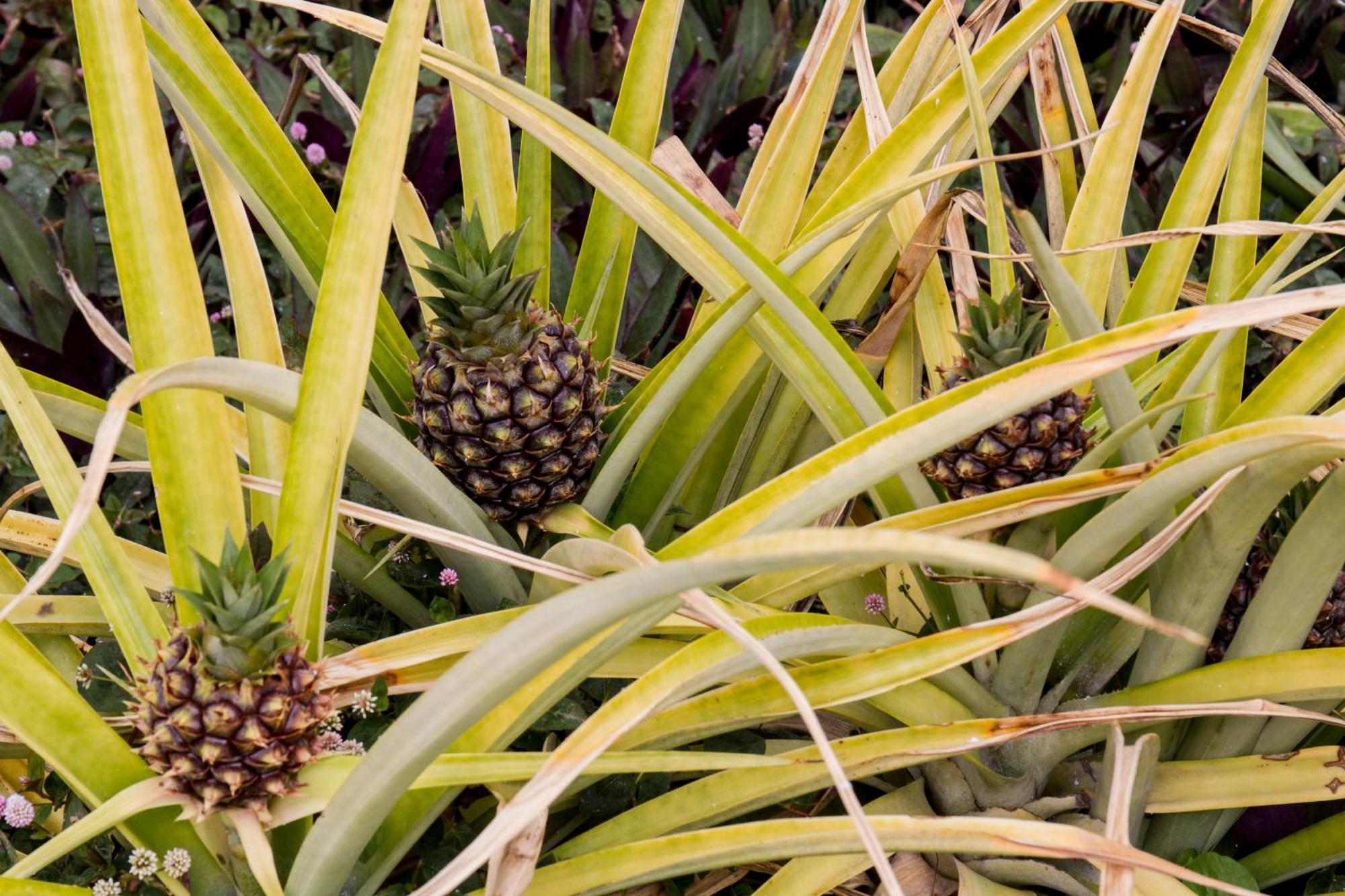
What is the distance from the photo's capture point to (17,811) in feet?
3.78

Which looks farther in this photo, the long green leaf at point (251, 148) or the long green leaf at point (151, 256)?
the long green leaf at point (251, 148)

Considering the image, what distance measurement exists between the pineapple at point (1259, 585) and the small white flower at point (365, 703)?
0.85 meters

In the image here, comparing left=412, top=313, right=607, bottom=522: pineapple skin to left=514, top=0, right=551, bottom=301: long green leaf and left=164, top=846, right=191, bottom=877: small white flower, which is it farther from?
left=164, top=846, right=191, bottom=877: small white flower

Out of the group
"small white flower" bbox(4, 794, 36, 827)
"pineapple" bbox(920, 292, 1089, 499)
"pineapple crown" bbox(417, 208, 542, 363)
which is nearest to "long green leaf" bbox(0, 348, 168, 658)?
"small white flower" bbox(4, 794, 36, 827)

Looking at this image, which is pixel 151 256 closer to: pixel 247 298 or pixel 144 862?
pixel 247 298

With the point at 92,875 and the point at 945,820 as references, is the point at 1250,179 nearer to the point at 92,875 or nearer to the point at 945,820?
the point at 945,820

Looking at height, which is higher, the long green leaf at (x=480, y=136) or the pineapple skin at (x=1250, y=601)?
the long green leaf at (x=480, y=136)

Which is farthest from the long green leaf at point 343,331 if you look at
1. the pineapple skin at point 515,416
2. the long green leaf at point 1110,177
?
the long green leaf at point 1110,177

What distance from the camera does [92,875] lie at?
1.10 meters

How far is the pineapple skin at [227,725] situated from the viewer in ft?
2.92

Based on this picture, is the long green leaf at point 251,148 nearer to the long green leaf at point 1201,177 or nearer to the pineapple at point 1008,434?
the pineapple at point 1008,434

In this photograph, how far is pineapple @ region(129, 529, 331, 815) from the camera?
889 millimetres

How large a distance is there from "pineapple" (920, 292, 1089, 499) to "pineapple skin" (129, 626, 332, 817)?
63cm

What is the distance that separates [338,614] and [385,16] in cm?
178
